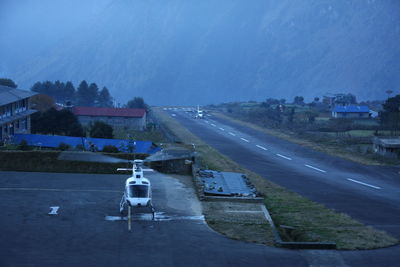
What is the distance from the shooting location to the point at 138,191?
64.5 ft

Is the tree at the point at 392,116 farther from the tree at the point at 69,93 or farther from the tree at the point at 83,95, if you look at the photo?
the tree at the point at 69,93

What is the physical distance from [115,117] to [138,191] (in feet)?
161

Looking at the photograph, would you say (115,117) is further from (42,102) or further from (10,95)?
(10,95)

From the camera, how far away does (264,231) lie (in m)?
19.5

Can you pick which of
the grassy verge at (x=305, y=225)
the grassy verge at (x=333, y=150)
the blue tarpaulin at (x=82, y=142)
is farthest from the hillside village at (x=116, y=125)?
the grassy verge at (x=305, y=225)

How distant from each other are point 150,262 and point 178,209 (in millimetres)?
6913

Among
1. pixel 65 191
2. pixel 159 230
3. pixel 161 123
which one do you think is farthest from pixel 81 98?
pixel 159 230

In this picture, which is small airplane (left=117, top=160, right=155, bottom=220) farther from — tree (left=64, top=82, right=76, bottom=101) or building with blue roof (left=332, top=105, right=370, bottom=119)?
tree (left=64, top=82, right=76, bottom=101)

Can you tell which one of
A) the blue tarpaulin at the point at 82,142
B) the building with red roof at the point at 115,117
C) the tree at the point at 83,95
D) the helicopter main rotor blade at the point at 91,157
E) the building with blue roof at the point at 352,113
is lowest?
the blue tarpaulin at the point at 82,142

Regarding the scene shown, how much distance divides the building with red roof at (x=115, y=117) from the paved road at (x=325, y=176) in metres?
10.9

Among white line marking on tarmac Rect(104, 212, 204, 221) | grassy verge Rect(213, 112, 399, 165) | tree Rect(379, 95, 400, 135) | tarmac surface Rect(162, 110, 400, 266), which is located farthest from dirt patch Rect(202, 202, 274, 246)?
tree Rect(379, 95, 400, 135)

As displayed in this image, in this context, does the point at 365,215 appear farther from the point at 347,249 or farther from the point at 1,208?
the point at 1,208

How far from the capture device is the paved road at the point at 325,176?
24792mm

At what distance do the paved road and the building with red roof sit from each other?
10.9m
